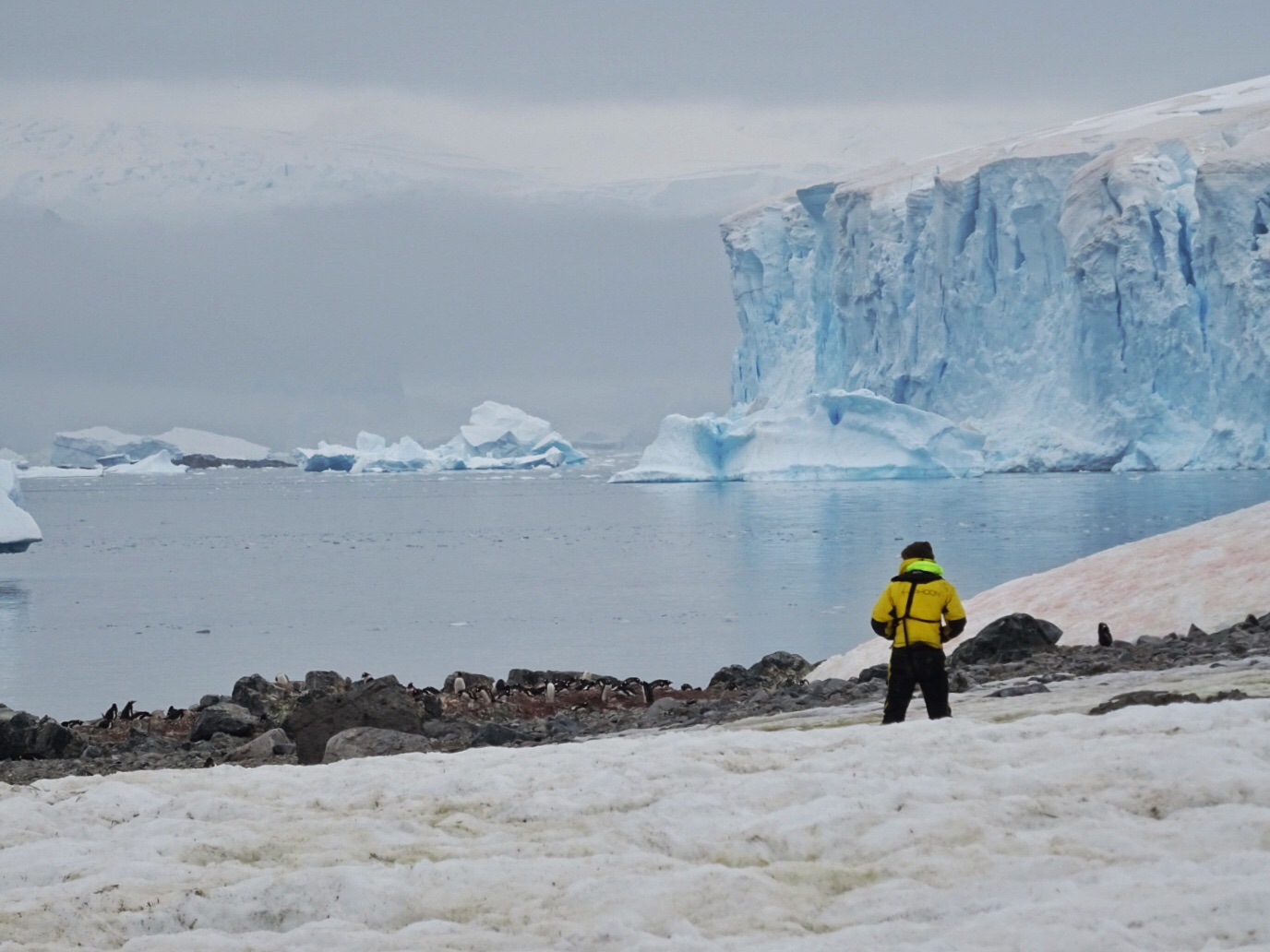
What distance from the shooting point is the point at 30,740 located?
10344mm

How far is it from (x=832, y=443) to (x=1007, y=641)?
149 ft

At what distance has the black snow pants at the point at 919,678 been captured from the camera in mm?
6699

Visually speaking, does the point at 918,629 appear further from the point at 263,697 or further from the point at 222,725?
the point at 263,697

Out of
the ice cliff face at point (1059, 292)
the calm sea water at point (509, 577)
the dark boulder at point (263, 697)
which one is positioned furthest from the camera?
the ice cliff face at point (1059, 292)

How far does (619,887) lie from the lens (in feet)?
14.4

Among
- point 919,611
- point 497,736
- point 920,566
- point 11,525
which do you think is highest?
point 11,525

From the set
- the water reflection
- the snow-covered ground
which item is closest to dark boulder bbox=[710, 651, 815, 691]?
the snow-covered ground

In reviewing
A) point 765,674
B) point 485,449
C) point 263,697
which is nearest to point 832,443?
point 485,449

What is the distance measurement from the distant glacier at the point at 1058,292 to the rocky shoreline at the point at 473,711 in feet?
133

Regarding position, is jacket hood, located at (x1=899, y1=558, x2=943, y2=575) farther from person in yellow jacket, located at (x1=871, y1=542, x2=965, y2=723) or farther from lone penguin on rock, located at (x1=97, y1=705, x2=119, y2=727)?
lone penguin on rock, located at (x1=97, y1=705, x2=119, y2=727)

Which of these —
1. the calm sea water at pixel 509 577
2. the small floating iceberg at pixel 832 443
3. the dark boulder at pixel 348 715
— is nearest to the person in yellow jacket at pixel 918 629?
the dark boulder at pixel 348 715

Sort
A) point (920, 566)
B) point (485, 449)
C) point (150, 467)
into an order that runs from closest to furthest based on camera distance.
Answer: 1. point (920, 566)
2. point (485, 449)
3. point (150, 467)

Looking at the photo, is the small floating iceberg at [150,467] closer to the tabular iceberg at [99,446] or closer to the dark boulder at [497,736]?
the tabular iceberg at [99,446]

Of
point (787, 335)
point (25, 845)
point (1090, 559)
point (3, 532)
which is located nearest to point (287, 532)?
point (3, 532)
